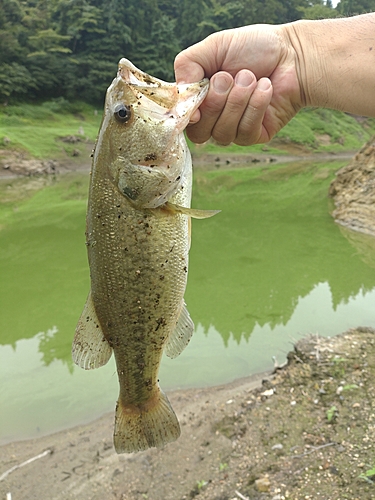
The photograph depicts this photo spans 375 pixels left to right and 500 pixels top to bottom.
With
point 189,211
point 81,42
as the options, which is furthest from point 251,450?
point 81,42

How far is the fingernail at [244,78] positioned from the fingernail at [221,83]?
58 mm

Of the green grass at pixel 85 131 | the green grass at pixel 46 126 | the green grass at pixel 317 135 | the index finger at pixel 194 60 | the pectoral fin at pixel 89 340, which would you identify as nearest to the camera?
the pectoral fin at pixel 89 340

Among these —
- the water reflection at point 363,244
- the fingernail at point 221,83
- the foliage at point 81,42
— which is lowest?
the water reflection at point 363,244

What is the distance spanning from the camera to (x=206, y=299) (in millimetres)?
7938

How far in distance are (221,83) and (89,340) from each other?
168cm

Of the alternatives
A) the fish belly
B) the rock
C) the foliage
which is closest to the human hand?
the fish belly

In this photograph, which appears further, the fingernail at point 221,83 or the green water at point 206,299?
the green water at point 206,299

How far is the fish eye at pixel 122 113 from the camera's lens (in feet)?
6.86


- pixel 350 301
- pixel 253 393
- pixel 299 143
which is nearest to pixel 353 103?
pixel 253 393

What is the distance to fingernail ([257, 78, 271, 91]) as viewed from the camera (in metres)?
2.51

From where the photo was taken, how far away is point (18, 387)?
5574 millimetres

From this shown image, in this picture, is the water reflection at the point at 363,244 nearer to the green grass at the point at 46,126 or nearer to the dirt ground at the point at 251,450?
the dirt ground at the point at 251,450

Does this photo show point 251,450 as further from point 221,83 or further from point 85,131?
point 85,131

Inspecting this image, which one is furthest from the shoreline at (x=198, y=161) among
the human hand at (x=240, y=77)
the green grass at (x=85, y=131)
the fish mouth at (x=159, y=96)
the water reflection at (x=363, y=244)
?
the fish mouth at (x=159, y=96)
